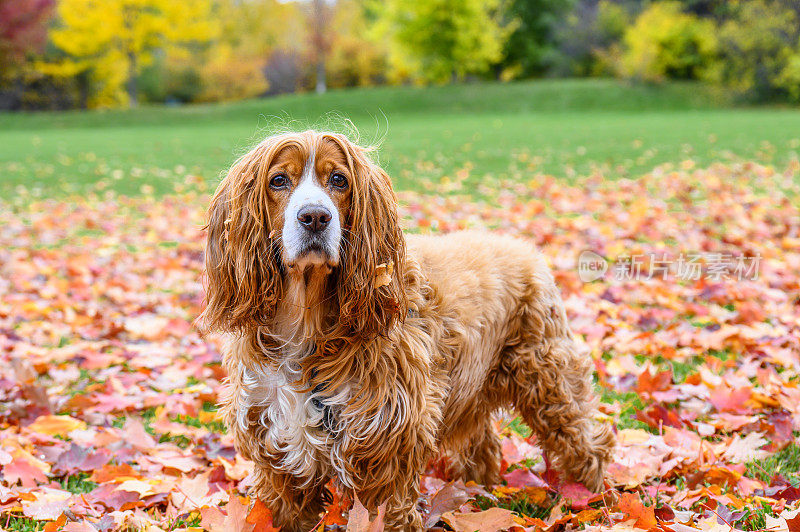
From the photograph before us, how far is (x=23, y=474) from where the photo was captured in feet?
9.72

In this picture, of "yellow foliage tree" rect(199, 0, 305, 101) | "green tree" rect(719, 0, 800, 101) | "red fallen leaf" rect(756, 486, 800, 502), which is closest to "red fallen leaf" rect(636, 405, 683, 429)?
"red fallen leaf" rect(756, 486, 800, 502)

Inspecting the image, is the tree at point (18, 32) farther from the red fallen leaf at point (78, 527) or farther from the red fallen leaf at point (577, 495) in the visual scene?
the red fallen leaf at point (577, 495)

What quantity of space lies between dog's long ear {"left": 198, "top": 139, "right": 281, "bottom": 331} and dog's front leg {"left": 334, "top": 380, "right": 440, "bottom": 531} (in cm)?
50

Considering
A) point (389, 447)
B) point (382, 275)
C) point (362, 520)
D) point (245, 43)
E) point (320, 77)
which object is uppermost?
point (245, 43)

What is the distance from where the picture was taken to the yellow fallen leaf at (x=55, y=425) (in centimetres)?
349

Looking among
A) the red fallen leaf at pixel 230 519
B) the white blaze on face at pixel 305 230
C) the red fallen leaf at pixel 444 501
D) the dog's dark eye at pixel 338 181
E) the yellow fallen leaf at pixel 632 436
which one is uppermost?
the dog's dark eye at pixel 338 181

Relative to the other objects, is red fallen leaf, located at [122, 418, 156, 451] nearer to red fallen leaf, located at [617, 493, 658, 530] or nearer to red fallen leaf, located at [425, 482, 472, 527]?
red fallen leaf, located at [425, 482, 472, 527]

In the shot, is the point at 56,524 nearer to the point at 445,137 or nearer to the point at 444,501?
the point at 444,501

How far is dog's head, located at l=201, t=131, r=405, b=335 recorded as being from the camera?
2.28 metres

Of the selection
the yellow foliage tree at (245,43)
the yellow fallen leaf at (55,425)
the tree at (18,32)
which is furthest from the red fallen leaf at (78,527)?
the yellow foliage tree at (245,43)

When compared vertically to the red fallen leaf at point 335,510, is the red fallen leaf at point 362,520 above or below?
above

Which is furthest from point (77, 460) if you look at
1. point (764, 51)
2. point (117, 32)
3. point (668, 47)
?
point (117, 32)

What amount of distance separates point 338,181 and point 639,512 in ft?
5.39

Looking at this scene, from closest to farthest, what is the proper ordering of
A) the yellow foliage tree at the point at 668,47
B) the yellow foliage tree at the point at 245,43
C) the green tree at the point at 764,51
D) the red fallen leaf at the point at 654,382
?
the red fallen leaf at the point at 654,382 → the green tree at the point at 764,51 → the yellow foliage tree at the point at 668,47 → the yellow foliage tree at the point at 245,43
